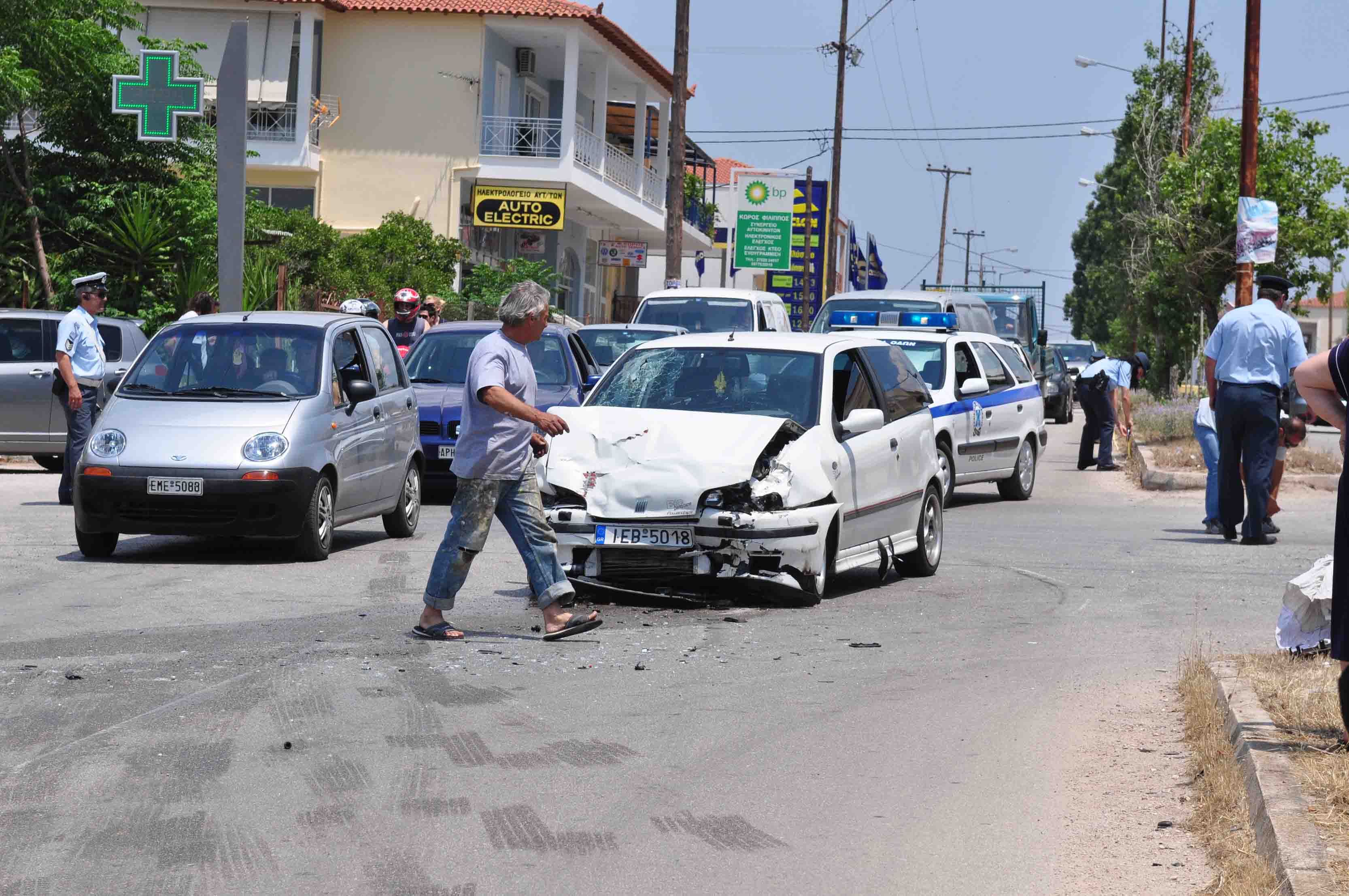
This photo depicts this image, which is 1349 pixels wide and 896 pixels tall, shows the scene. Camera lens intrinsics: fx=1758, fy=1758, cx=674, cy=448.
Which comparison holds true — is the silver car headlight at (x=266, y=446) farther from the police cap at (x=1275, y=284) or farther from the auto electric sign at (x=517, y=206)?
the auto electric sign at (x=517, y=206)

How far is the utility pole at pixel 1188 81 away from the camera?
142 ft

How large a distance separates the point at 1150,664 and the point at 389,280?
28.0 m

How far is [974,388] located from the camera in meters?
15.7

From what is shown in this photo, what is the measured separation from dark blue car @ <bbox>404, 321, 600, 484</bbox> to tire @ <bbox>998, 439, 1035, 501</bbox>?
470cm

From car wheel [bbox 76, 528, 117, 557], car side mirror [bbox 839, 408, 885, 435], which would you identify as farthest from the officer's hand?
car wheel [bbox 76, 528, 117, 557]

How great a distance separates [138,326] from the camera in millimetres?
18578

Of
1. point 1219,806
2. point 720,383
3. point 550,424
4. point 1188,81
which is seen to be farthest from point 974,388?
point 1188,81

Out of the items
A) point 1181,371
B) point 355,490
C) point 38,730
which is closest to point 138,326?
point 355,490

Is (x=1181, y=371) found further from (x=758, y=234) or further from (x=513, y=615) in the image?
(x=513, y=615)

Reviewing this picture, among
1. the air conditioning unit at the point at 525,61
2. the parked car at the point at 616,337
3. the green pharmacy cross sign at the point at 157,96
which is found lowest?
the parked car at the point at 616,337

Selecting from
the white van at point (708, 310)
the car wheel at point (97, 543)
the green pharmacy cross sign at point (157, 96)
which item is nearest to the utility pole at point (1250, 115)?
the white van at point (708, 310)

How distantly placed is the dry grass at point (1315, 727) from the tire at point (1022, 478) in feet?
35.7

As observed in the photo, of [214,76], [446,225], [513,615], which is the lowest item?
[513,615]

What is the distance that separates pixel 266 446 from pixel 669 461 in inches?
125
